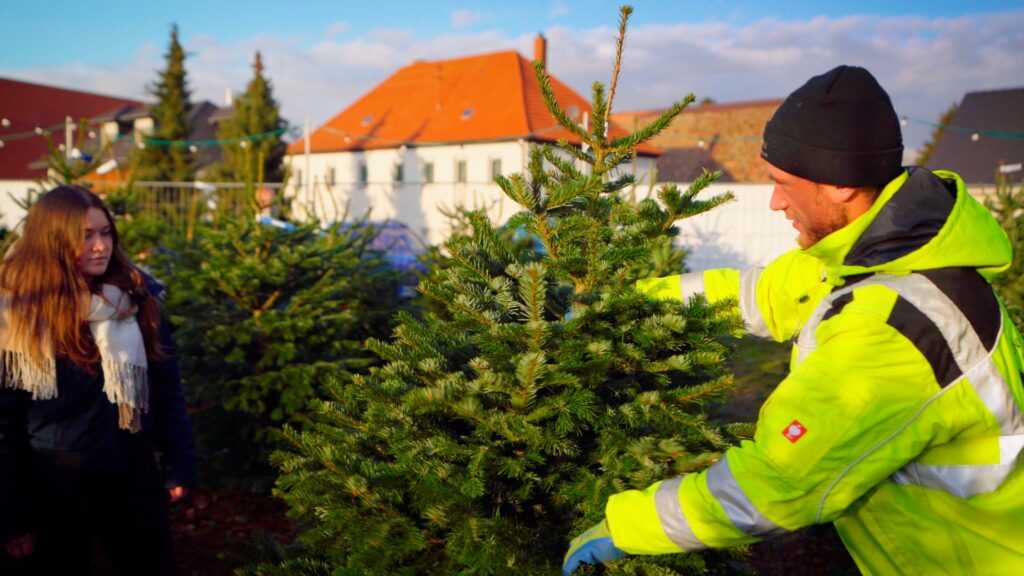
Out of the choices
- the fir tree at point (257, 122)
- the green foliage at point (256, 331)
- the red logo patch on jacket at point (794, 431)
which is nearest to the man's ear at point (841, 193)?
the red logo patch on jacket at point (794, 431)

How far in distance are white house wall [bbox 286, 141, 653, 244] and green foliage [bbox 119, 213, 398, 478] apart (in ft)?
18.8

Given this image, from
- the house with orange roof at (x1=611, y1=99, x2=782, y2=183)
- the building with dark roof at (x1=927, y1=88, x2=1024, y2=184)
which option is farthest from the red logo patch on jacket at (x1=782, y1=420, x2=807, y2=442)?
the house with orange roof at (x1=611, y1=99, x2=782, y2=183)

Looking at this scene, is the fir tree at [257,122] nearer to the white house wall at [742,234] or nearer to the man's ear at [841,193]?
the white house wall at [742,234]

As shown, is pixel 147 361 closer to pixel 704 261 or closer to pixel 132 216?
pixel 132 216

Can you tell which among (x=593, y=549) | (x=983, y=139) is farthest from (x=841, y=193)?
(x=983, y=139)

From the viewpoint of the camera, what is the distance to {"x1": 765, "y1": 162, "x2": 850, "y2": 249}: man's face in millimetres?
1710

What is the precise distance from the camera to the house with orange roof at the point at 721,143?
Answer: 1526 inches

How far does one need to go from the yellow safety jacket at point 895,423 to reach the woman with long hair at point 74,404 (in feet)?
6.85

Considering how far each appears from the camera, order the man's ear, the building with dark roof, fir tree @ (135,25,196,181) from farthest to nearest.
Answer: fir tree @ (135,25,196,181) < the building with dark roof < the man's ear

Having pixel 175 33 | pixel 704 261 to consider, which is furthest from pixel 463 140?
pixel 175 33

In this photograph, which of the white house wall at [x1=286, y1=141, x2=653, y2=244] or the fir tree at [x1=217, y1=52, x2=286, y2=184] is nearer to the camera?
the white house wall at [x1=286, y1=141, x2=653, y2=244]

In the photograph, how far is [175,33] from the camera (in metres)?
38.9

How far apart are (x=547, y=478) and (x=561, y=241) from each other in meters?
0.68

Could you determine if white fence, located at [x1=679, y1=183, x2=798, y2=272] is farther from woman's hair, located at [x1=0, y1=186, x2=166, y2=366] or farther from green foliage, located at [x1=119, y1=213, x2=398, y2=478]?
woman's hair, located at [x1=0, y1=186, x2=166, y2=366]
